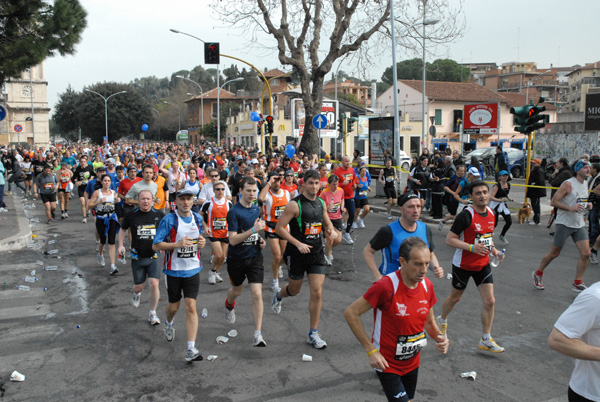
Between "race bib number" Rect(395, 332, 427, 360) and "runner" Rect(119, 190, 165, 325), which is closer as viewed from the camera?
"race bib number" Rect(395, 332, 427, 360)

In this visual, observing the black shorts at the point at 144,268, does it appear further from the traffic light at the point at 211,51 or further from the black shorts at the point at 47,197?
the traffic light at the point at 211,51

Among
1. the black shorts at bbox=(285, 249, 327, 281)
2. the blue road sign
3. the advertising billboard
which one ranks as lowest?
the black shorts at bbox=(285, 249, 327, 281)

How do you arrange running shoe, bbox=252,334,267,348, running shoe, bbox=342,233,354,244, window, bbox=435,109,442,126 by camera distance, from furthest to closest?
1. window, bbox=435,109,442,126
2. running shoe, bbox=342,233,354,244
3. running shoe, bbox=252,334,267,348

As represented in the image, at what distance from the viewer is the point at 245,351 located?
5.50 metres

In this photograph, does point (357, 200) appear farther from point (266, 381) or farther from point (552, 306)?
point (266, 381)

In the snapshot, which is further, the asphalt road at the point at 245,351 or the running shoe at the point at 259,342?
the running shoe at the point at 259,342

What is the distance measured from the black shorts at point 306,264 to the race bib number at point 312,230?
0.19 metres

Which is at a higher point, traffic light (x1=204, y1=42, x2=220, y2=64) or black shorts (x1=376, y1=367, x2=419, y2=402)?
traffic light (x1=204, y1=42, x2=220, y2=64)

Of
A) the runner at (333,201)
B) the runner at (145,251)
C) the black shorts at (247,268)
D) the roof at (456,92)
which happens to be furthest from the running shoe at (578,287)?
the roof at (456,92)

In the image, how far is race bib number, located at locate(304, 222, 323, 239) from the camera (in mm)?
5809

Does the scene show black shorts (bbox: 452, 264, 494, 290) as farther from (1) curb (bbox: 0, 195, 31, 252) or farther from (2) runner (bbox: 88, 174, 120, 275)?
(1) curb (bbox: 0, 195, 31, 252)

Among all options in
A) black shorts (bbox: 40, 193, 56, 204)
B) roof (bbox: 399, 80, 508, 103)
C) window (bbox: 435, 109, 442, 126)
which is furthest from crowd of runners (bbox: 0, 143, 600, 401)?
roof (bbox: 399, 80, 508, 103)

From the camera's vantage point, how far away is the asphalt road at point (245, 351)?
4605 millimetres

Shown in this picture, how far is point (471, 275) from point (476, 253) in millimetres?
350
